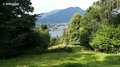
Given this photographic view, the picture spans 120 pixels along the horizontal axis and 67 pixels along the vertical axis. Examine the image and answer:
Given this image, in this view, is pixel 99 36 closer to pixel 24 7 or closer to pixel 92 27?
pixel 92 27

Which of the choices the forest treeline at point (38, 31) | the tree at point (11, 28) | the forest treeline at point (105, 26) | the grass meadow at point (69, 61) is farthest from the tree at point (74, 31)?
the grass meadow at point (69, 61)

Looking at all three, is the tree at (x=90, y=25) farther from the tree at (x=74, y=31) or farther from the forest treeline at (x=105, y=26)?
the tree at (x=74, y=31)

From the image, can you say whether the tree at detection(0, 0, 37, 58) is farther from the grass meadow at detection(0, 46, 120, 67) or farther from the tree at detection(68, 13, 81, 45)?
the tree at detection(68, 13, 81, 45)

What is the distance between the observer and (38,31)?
30125mm

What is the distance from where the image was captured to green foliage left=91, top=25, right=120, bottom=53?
2992cm

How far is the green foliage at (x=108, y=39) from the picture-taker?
29922mm

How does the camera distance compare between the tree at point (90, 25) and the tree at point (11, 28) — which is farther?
the tree at point (90, 25)

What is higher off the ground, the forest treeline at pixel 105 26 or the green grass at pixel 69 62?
the forest treeline at pixel 105 26

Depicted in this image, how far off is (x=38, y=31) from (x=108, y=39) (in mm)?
10593

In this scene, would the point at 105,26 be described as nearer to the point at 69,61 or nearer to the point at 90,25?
the point at 90,25

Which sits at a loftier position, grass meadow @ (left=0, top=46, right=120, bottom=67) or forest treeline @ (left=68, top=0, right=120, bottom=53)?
forest treeline @ (left=68, top=0, right=120, bottom=53)

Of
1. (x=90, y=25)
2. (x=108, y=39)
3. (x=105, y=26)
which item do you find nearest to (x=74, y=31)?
(x=90, y=25)

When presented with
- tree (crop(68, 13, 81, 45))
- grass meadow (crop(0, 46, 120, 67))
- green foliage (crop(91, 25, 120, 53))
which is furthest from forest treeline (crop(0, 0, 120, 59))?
tree (crop(68, 13, 81, 45))

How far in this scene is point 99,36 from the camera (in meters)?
30.9
